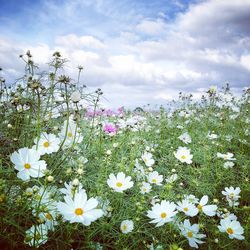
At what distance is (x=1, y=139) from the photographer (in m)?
1.79

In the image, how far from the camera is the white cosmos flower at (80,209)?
107 centimetres

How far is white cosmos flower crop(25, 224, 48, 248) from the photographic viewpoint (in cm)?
112

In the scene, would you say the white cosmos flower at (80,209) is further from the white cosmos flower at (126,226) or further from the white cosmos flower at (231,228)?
the white cosmos flower at (231,228)

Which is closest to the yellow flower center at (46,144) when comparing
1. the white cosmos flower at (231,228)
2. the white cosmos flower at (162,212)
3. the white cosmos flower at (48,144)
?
the white cosmos flower at (48,144)

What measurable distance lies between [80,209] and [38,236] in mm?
211

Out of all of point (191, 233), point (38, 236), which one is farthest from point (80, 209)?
point (191, 233)

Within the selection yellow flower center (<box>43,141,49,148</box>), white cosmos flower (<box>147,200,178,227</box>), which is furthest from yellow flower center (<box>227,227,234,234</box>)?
yellow flower center (<box>43,141,49,148</box>)

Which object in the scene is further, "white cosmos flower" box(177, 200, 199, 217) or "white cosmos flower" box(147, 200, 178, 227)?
"white cosmos flower" box(177, 200, 199, 217)

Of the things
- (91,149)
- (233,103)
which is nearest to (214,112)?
(233,103)

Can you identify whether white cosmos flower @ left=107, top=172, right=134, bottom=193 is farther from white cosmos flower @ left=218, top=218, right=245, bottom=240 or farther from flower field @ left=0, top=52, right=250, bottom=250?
white cosmos flower @ left=218, top=218, right=245, bottom=240

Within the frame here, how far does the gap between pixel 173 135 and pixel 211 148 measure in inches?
20.0

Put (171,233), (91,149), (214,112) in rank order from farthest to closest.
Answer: (214,112)
(91,149)
(171,233)

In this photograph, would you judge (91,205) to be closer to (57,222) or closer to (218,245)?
(57,222)

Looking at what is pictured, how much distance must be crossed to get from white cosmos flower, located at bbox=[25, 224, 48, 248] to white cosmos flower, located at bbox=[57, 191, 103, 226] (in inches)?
6.0
